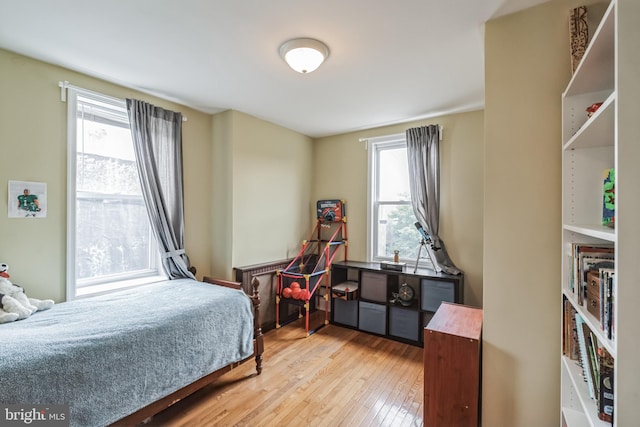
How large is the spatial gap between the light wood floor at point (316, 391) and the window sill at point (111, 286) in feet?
3.71

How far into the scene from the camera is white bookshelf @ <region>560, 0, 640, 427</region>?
740 millimetres

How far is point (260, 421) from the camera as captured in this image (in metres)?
1.86

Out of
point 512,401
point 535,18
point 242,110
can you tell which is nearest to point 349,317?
point 512,401

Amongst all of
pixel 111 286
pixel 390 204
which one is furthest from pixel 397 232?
pixel 111 286

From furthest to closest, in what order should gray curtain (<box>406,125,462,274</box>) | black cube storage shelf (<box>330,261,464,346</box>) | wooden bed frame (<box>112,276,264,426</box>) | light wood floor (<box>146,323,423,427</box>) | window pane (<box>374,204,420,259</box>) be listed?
window pane (<box>374,204,420,259</box>) < gray curtain (<box>406,125,462,274</box>) < black cube storage shelf (<box>330,261,464,346</box>) < light wood floor (<box>146,323,423,427</box>) < wooden bed frame (<box>112,276,264,426</box>)

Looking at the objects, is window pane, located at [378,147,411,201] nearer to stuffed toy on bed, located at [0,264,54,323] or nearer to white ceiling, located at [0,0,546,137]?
white ceiling, located at [0,0,546,137]

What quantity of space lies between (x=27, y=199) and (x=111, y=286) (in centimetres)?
92

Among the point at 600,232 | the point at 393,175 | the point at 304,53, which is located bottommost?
the point at 600,232

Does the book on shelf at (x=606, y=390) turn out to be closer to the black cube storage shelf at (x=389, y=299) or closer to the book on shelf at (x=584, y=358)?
the book on shelf at (x=584, y=358)

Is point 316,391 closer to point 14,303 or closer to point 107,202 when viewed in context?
point 14,303

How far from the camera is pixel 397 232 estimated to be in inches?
141

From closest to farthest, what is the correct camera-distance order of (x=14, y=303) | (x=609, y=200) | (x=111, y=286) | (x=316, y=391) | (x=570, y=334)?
1. (x=609, y=200)
2. (x=570, y=334)
3. (x=14, y=303)
4. (x=316, y=391)
5. (x=111, y=286)

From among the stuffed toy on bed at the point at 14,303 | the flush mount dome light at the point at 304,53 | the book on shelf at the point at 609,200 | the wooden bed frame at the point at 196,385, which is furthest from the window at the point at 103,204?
the book on shelf at the point at 609,200

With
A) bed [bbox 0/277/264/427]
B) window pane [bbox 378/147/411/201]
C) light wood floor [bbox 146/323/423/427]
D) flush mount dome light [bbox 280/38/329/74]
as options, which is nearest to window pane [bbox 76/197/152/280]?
bed [bbox 0/277/264/427]
